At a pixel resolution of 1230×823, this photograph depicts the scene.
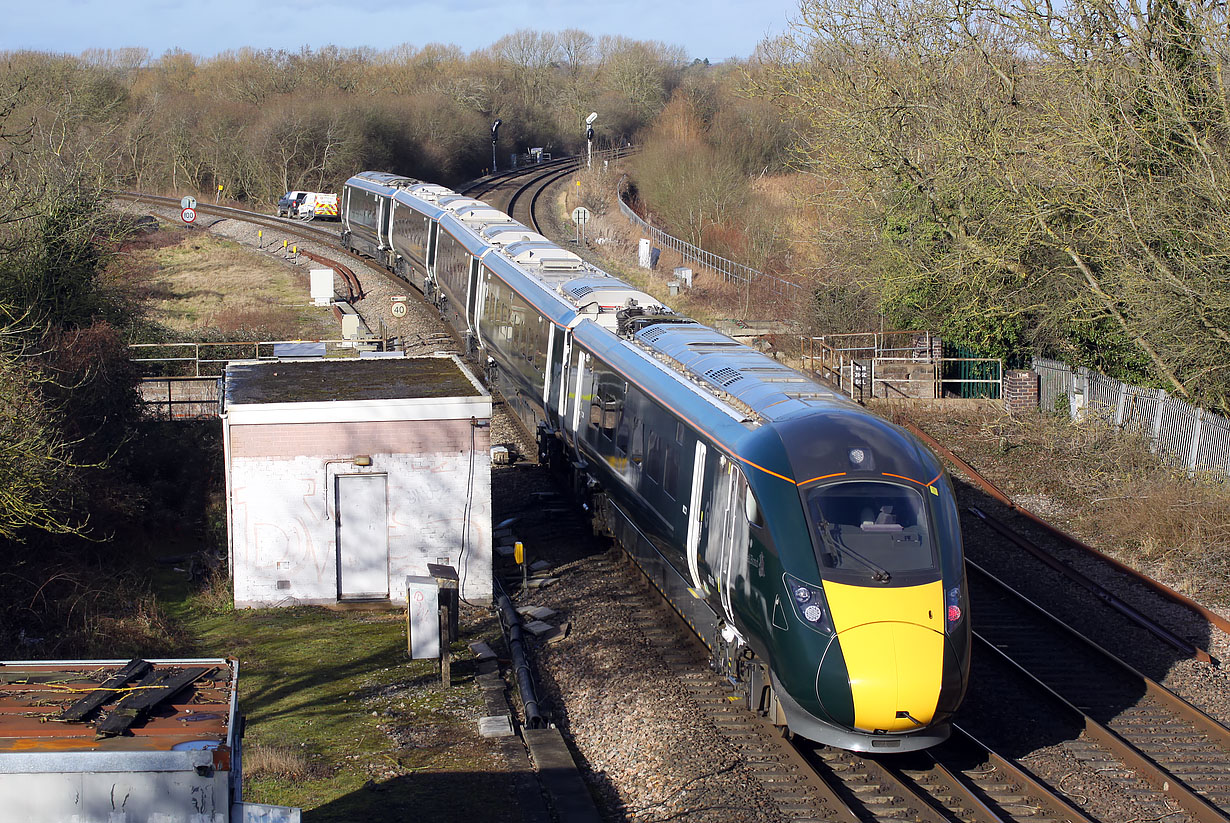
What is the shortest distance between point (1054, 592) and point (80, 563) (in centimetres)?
1248

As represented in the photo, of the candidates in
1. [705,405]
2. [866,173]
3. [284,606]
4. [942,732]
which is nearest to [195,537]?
[284,606]

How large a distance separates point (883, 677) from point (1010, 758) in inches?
87.2

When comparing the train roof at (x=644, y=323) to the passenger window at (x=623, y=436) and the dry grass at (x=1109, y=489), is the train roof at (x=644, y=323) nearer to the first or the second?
the passenger window at (x=623, y=436)

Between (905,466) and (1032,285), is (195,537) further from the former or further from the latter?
(1032,285)

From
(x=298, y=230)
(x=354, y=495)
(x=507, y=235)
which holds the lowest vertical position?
(x=354, y=495)

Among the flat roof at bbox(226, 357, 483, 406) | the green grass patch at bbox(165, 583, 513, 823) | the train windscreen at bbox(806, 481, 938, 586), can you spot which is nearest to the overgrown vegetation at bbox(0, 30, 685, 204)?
the flat roof at bbox(226, 357, 483, 406)

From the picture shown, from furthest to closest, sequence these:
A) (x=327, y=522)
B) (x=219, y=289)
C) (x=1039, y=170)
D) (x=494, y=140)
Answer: (x=494, y=140)
(x=219, y=289)
(x=1039, y=170)
(x=327, y=522)

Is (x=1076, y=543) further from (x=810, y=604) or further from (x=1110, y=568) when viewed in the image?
(x=810, y=604)

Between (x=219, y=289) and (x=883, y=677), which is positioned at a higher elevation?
(x=883, y=677)

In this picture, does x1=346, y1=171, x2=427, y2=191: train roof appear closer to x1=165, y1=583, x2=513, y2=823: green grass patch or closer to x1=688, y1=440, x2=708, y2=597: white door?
x1=165, y1=583, x2=513, y2=823: green grass patch

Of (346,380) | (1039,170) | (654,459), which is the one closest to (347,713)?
(654,459)

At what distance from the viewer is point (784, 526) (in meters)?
8.90

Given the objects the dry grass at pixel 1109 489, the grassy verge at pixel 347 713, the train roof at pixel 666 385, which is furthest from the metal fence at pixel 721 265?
the grassy verge at pixel 347 713

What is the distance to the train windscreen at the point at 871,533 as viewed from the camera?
8680 millimetres
